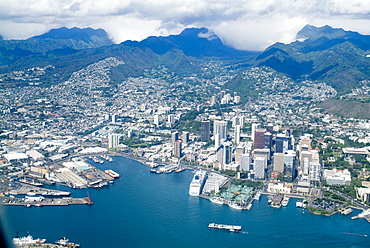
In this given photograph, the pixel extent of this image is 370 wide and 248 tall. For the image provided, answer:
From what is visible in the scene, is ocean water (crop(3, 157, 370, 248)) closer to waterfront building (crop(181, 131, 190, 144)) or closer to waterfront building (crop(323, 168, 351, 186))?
waterfront building (crop(323, 168, 351, 186))

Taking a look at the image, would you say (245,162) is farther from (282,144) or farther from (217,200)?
(217,200)

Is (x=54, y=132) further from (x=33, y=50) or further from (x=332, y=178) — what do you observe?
(x=33, y=50)

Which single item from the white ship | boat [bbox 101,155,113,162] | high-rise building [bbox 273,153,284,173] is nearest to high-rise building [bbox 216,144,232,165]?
high-rise building [bbox 273,153,284,173]

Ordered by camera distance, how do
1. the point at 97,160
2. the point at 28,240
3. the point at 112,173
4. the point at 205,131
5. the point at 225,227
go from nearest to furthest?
the point at 28,240, the point at 225,227, the point at 112,173, the point at 97,160, the point at 205,131

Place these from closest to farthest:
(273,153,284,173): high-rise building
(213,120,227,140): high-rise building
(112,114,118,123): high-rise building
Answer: (273,153,284,173): high-rise building → (213,120,227,140): high-rise building → (112,114,118,123): high-rise building

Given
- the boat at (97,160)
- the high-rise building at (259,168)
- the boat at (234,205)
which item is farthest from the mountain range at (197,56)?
the boat at (234,205)

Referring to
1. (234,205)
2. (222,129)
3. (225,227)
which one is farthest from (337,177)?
(222,129)
